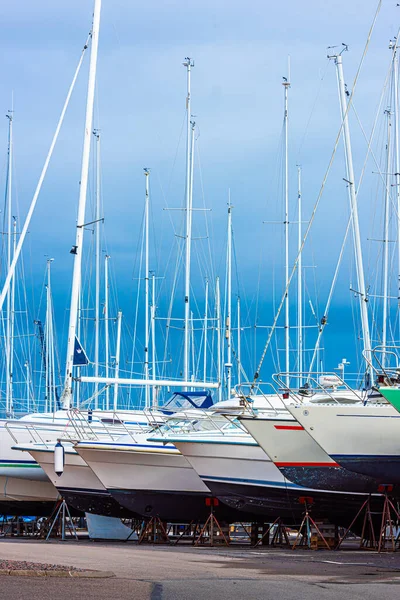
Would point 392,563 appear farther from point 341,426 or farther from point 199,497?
point 199,497

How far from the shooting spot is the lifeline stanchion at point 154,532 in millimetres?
28625

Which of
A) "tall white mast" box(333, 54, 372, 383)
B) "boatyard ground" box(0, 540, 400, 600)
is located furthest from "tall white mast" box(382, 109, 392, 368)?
"boatyard ground" box(0, 540, 400, 600)

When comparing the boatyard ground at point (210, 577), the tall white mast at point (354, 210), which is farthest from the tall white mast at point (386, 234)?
the boatyard ground at point (210, 577)

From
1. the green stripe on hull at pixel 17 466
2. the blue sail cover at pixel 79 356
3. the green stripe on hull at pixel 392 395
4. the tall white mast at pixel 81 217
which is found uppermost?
the tall white mast at pixel 81 217

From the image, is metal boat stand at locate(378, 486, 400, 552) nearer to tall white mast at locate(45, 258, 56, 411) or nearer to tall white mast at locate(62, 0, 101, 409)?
tall white mast at locate(62, 0, 101, 409)

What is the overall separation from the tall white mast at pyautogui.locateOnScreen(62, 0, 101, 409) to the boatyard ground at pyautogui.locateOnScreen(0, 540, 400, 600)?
9.64 metres

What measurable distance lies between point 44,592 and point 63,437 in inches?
789

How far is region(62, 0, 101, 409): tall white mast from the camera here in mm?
29516

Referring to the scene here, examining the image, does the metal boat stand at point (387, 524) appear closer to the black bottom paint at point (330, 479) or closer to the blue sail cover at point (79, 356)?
the black bottom paint at point (330, 479)

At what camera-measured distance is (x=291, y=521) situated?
2805 centimetres

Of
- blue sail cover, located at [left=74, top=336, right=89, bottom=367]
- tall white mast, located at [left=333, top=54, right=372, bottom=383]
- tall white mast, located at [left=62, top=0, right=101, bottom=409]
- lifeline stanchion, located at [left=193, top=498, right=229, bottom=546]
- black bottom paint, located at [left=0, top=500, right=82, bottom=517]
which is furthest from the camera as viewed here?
black bottom paint, located at [left=0, top=500, right=82, bottom=517]

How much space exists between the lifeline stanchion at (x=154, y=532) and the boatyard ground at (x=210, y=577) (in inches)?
298

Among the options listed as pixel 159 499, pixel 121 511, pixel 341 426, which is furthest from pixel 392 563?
pixel 121 511

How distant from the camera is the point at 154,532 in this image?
28.7 meters
